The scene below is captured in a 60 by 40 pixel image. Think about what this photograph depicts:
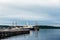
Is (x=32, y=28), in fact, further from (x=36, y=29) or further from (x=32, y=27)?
(x=36, y=29)

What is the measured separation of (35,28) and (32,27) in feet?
23.0

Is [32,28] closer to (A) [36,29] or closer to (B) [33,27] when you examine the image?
(B) [33,27]

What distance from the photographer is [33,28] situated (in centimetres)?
13562

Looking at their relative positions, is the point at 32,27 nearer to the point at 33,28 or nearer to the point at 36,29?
the point at 33,28

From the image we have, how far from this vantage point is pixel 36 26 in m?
129

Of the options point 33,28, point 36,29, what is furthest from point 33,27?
point 36,29

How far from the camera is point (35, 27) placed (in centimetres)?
13175

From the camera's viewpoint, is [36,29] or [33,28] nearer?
[36,29]

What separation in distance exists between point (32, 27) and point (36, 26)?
8411 millimetres

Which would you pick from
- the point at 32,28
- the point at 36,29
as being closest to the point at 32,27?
the point at 32,28

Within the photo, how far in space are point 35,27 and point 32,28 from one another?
4.95 metres

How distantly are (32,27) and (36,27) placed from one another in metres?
7.54

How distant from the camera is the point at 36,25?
130 metres

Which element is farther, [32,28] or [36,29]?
[32,28]
